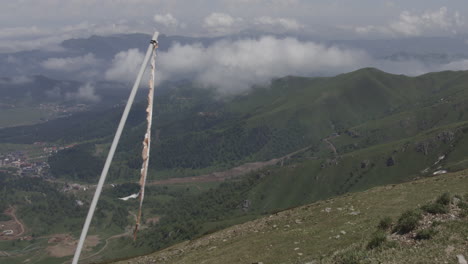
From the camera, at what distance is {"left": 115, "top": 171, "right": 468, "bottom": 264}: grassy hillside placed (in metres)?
18.8

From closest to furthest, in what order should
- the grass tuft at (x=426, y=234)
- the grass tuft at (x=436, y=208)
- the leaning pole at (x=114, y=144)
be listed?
the leaning pole at (x=114, y=144)
the grass tuft at (x=426, y=234)
the grass tuft at (x=436, y=208)

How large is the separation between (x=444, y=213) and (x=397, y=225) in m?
4.30

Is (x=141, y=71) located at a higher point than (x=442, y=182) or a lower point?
higher

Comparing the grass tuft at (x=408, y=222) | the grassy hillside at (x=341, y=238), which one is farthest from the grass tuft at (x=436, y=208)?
the grass tuft at (x=408, y=222)

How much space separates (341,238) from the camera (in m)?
31.3

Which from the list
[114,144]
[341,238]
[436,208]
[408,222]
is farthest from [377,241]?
[114,144]

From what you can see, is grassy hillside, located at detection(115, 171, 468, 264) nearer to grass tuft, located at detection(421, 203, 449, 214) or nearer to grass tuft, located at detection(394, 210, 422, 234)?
grass tuft, located at detection(421, 203, 449, 214)

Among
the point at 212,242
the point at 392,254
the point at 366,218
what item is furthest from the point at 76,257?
the point at 212,242

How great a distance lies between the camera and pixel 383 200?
148 feet

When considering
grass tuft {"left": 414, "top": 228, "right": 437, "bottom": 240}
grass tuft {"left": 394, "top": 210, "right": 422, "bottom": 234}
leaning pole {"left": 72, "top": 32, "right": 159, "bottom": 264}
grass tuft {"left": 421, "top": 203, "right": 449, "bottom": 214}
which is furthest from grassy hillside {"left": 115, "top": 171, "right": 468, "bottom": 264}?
leaning pole {"left": 72, "top": 32, "right": 159, "bottom": 264}

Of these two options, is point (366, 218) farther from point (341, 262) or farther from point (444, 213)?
point (341, 262)

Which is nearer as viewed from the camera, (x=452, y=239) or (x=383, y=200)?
(x=452, y=239)

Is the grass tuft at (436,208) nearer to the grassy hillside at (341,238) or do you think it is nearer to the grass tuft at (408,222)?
the grassy hillside at (341,238)

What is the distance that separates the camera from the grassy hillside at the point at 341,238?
18781 millimetres
